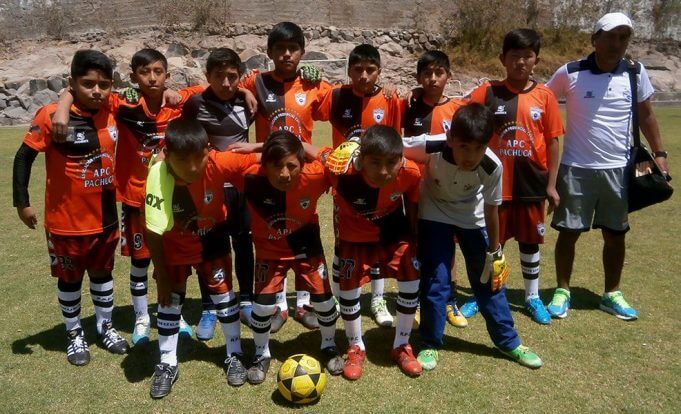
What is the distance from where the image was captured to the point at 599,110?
4344 mm

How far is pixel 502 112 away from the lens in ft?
13.6

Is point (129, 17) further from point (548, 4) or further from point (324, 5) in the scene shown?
point (548, 4)

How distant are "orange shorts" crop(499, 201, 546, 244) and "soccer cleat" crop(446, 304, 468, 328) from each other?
67 cm

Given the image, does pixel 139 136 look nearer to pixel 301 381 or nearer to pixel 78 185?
pixel 78 185

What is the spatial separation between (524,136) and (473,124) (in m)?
1.11

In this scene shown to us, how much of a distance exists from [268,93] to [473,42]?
93.3 feet

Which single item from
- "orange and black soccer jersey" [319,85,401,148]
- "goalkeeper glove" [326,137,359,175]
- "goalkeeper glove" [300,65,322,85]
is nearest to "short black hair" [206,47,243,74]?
"goalkeeper glove" [300,65,322,85]

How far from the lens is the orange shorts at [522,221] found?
4.29 m

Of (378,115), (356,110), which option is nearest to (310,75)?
(356,110)

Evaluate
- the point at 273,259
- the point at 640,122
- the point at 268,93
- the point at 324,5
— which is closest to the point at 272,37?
the point at 268,93

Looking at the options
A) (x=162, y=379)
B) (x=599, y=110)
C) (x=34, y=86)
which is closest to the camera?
(x=162, y=379)

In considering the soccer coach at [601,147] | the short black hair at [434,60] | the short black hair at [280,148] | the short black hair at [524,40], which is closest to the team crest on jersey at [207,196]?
the short black hair at [280,148]

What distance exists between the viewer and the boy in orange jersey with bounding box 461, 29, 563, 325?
4.12m

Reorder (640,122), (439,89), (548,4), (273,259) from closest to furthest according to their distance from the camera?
1. (273,259)
2. (439,89)
3. (640,122)
4. (548,4)
